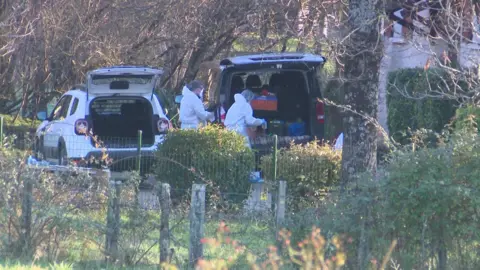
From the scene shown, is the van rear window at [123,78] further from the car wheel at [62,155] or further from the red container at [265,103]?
the red container at [265,103]

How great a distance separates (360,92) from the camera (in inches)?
433

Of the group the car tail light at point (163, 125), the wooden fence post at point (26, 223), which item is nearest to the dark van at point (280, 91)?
the car tail light at point (163, 125)

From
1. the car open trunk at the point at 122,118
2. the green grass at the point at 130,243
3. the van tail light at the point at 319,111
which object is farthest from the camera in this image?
the car open trunk at the point at 122,118

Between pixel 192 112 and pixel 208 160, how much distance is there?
2198 mm

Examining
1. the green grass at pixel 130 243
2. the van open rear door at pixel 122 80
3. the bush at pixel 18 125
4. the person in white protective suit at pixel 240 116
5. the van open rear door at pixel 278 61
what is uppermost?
the van open rear door at pixel 278 61

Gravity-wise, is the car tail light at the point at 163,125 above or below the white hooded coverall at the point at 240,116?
below

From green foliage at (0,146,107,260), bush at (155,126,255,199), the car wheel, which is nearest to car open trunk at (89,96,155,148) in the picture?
the car wheel

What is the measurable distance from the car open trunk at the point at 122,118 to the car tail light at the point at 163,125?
23 cm

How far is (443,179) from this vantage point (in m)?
7.51

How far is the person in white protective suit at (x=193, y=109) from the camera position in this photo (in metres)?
13.7

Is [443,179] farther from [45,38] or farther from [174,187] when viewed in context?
[45,38]

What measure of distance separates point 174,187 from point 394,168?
4.76 metres

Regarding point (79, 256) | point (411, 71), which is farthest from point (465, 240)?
point (411, 71)

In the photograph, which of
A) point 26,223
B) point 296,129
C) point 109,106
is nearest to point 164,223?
point 26,223
